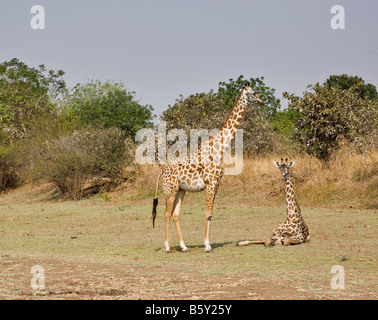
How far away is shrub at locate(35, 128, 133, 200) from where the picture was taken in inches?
1110

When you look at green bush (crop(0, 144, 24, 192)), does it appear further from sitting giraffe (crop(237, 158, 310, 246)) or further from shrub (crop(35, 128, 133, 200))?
sitting giraffe (crop(237, 158, 310, 246))

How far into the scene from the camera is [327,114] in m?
23.0

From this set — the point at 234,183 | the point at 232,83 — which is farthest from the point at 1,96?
the point at 234,183

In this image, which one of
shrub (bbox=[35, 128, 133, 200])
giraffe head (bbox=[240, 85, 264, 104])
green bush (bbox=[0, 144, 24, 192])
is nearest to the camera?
giraffe head (bbox=[240, 85, 264, 104])

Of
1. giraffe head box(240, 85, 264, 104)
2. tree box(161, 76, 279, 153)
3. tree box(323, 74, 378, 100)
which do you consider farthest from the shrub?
tree box(323, 74, 378, 100)

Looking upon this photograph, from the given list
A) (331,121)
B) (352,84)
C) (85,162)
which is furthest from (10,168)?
(352,84)

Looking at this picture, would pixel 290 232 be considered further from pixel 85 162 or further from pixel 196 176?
pixel 85 162

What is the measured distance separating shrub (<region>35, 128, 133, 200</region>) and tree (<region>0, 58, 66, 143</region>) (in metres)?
9.42

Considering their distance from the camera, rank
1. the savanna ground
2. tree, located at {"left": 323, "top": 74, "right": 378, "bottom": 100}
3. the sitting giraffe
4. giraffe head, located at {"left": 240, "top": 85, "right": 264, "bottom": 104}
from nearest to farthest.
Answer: the savanna ground
the sitting giraffe
giraffe head, located at {"left": 240, "top": 85, "right": 264, "bottom": 104}
tree, located at {"left": 323, "top": 74, "right": 378, "bottom": 100}

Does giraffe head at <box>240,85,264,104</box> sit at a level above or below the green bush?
above

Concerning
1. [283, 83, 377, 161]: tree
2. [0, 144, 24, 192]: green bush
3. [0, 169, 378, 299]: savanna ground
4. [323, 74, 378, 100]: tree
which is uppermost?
[323, 74, 378, 100]: tree

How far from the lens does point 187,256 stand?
11945mm
